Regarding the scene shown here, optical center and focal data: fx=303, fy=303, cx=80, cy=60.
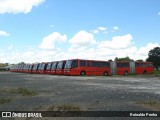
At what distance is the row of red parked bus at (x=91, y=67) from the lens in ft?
140

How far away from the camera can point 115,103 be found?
34.1ft

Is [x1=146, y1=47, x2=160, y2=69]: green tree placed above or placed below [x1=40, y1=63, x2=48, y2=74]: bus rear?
above

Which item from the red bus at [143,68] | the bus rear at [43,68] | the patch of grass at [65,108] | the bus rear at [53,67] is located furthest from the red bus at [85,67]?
the patch of grass at [65,108]

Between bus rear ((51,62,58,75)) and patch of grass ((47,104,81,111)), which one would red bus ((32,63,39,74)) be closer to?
bus rear ((51,62,58,75))

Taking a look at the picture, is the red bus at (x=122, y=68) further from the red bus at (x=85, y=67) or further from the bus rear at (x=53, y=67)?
the bus rear at (x=53, y=67)

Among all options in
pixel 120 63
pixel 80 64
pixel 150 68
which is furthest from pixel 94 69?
pixel 150 68

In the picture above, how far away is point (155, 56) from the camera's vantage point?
364 ft

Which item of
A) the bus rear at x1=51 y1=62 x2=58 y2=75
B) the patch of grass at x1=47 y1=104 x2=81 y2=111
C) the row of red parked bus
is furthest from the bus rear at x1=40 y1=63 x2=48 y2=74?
the patch of grass at x1=47 y1=104 x2=81 y2=111

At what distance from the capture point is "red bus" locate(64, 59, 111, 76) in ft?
140

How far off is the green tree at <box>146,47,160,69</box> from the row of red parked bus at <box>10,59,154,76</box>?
175 ft

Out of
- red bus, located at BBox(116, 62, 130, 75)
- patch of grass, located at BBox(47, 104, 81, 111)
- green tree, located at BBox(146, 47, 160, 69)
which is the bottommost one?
patch of grass, located at BBox(47, 104, 81, 111)

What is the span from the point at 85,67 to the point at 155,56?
72876mm

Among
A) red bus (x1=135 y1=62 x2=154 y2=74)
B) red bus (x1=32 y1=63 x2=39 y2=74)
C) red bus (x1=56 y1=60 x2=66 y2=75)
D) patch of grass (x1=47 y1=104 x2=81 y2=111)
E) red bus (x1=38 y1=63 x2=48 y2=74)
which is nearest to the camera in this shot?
patch of grass (x1=47 y1=104 x2=81 y2=111)

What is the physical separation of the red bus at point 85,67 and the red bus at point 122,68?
450cm
